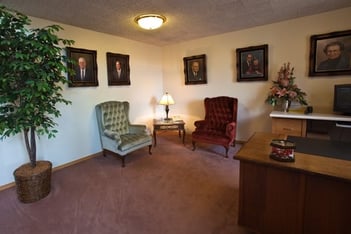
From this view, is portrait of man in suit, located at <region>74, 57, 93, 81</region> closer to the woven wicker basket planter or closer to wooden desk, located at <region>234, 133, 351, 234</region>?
the woven wicker basket planter

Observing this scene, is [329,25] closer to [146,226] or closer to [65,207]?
[146,226]

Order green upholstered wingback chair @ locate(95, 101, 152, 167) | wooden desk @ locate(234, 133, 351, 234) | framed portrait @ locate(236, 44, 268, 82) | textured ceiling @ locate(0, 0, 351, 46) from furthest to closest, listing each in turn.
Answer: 1. framed portrait @ locate(236, 44, 268, 82)
2. green upholstered wingback chair @ locate(95, 101, 152, 167)
3. textured ceiling @ locate(0, 0, 351, 46)
4. wooden desk @ locate(234, 133, 351, 234)

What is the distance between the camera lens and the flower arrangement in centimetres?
340

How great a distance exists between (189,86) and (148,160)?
7.51ft

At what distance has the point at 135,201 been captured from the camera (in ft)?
7.73

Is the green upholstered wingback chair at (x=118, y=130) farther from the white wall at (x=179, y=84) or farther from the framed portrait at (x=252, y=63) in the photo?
the framed portrait at (x=252, y=63)

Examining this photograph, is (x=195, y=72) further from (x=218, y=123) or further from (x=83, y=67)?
(x=83, y=67)

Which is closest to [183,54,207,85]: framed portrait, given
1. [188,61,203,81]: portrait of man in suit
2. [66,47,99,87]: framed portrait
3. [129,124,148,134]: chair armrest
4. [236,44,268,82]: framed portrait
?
[188,61,203,81]: portrait of man in suit

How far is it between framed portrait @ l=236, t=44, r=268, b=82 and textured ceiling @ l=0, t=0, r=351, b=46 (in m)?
0.47

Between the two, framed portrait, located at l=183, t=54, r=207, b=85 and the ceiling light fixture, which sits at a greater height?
Answer: the ceiling light fixture

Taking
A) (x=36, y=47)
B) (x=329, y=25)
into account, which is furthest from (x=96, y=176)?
(x=329, y=25)

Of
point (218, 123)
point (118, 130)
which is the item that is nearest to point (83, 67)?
point (118, 130)

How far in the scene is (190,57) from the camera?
15.8 ft

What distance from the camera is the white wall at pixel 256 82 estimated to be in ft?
11.0
